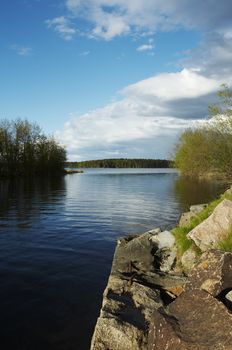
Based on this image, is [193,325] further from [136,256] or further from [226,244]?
[136,256]

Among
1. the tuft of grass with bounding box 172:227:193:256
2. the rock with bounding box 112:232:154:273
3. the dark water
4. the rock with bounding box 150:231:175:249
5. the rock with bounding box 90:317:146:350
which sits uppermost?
the tuft of grass with bounding box 172:227:193:256

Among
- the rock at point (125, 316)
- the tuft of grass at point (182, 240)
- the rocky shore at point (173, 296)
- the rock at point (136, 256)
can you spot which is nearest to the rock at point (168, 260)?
the rocky shore at point (173, 296)

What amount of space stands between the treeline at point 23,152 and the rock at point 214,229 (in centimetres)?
8240

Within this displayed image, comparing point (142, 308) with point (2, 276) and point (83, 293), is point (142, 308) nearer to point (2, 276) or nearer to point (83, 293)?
point (83, 293)

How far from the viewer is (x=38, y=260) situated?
688 inches

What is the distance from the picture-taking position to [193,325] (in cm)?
766

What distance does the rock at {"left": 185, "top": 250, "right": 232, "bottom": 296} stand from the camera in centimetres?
910

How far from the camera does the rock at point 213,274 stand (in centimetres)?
910

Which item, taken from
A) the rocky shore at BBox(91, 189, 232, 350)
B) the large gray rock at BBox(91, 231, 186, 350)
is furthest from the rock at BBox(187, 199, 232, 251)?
the large gray rock at BBox(91, 231, 186, 350)

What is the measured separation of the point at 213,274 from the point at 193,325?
6.79ft

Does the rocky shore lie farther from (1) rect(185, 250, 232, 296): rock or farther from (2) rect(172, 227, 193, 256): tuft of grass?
(2) rect(172, 227, 193, 256): tuft of grass

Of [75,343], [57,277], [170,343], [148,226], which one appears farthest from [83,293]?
[148,226]

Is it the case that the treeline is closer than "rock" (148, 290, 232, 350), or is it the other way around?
"rock" (148, 290, 232, 350)

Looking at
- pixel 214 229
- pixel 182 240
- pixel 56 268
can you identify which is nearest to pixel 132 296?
pixel 214 229
